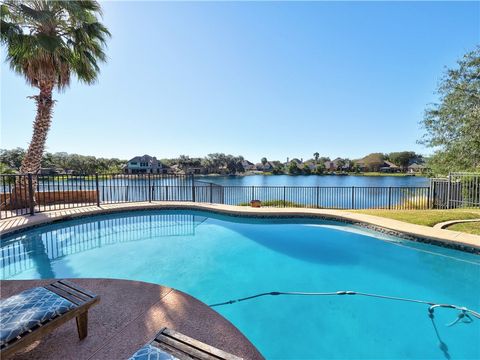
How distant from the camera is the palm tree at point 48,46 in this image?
21.8 ft

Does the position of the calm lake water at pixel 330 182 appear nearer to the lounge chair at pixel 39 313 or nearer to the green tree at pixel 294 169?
the green tree at pixel 294 169

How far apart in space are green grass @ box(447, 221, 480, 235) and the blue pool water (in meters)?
1.23

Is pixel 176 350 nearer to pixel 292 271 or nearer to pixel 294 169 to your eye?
pixel 292 271

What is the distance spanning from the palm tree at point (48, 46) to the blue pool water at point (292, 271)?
4.36 meters

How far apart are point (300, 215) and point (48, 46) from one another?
9.73 metres

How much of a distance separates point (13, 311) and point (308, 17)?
9.81 m

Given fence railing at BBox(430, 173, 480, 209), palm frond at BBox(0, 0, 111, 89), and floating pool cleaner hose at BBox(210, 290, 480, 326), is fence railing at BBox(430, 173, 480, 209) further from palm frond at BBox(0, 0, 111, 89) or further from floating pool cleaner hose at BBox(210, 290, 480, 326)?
palm frond at BBox(0, 0, 111, 89)

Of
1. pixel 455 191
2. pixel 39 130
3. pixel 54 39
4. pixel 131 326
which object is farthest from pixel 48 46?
pixel 455 191

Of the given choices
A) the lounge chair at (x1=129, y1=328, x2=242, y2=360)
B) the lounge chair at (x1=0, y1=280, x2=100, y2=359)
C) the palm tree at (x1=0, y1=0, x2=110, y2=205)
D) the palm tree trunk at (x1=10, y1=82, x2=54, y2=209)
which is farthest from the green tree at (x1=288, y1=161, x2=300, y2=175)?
the lounge chair at (x1=129, y1=328, x2=242, y2=360)

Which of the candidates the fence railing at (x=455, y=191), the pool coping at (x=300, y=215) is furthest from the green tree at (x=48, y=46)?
the fence railing at (x=455, y=191)

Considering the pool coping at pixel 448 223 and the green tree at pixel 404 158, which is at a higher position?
the green tree at pixel 404 158

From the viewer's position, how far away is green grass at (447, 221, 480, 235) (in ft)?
18.2

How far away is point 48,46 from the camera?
22.4ft

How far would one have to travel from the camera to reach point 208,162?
61.1 meters
